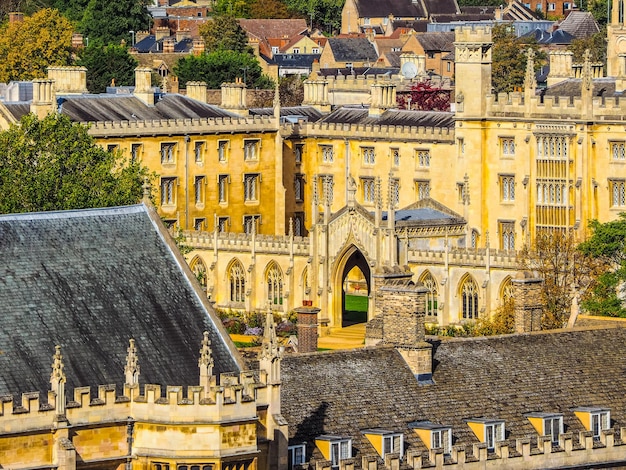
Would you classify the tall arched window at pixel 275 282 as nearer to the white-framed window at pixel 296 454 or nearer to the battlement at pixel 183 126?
the battlement at pixel 183 126

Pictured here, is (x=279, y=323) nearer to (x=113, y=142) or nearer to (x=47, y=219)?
(x=113, y=142)

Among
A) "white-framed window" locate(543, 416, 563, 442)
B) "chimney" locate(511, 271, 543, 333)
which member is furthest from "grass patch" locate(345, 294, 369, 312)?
"white-framed window" locate(543, 416, 563, 442)

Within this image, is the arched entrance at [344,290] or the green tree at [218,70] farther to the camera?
the green tree at [218,70]

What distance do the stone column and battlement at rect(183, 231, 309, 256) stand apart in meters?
39.6

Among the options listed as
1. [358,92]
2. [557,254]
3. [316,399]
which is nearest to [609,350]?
[316,399]

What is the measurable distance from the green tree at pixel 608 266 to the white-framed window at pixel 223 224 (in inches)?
960

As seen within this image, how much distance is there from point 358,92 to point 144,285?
348 feet

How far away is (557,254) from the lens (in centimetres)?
11019

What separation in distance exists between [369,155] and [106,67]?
2184 inches

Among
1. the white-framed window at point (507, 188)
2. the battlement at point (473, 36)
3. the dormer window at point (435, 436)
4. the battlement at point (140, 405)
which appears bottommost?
the dormer window at point (435, 436)

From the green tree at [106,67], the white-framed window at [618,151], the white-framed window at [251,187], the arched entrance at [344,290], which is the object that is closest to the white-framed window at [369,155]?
the white-framed window at [251,187]

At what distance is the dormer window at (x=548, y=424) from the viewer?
65.8 m

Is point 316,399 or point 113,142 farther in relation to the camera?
point 113,142

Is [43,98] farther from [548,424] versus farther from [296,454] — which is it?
[296,454]
